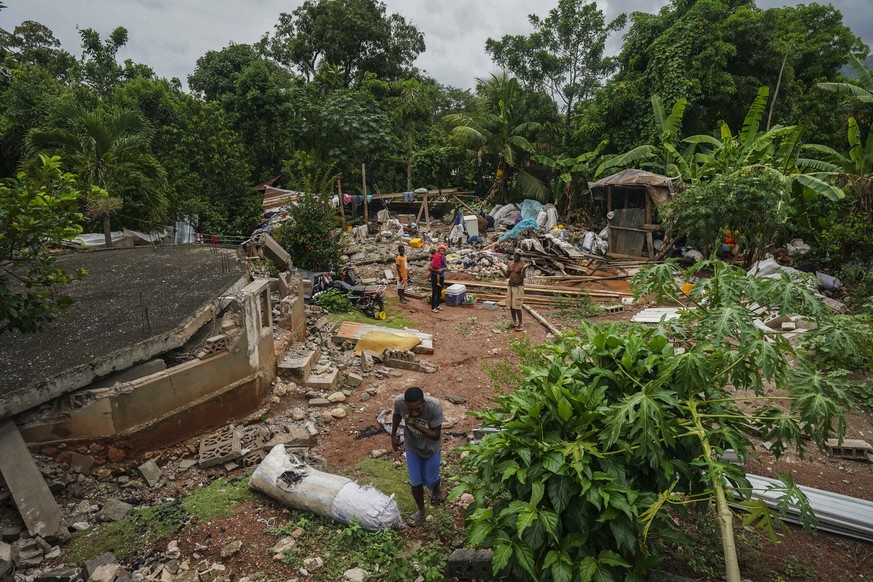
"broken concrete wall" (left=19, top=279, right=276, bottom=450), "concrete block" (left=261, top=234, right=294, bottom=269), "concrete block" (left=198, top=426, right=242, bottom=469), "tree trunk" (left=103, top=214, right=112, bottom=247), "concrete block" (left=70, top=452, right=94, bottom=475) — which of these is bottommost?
"concrete block" (left=198, top=426, right=242, bottom=469)

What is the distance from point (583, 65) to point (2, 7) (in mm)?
20647

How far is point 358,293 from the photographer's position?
1020 centimetres

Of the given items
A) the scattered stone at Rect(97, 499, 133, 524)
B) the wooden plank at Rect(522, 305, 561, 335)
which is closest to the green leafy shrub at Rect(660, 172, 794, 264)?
the wooden plank at Rect(522, 305, 561, 335)

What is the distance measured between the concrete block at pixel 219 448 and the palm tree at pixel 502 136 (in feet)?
46.3

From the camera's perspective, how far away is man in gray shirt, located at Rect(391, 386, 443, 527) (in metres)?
3.96

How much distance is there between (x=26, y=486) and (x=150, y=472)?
3.15 feet

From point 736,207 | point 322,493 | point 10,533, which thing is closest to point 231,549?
point 322,493

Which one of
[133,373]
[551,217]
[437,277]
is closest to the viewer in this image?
[133,373]

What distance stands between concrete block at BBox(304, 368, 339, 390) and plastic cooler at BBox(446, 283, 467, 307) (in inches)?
186

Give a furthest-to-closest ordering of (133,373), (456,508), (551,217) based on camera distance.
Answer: (551,217), (133,373), (456,508)

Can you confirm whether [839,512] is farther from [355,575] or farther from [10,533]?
[10,533]

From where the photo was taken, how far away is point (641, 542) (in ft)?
9.46

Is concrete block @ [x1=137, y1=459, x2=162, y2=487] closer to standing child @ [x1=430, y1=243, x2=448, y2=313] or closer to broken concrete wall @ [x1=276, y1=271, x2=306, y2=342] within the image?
broken concrete wall @ [x1=276, y1=271, x2=306, y2=342]

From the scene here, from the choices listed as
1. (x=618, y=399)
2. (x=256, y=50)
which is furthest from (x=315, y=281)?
(x=256, y=50)
